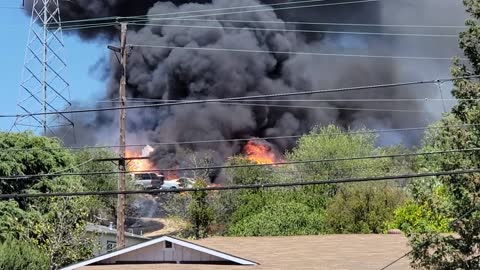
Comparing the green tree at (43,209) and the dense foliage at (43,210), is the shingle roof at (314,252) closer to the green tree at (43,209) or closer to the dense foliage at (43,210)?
the dense foliage at (43,210)

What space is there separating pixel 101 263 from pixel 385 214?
22396mm

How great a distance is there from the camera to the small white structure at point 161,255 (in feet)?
61.6

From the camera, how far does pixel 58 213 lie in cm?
3528

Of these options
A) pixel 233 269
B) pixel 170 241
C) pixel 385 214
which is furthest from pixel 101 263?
pixel 385 214

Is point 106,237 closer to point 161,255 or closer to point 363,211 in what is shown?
point 363,211

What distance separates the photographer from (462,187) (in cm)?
1423

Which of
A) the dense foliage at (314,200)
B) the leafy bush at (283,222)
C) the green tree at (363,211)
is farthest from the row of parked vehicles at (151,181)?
the green tree at (363,211)

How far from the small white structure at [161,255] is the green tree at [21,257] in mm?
9077

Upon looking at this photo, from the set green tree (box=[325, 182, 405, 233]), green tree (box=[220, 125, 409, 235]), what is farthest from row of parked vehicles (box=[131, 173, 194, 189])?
green tree (box=[325, 182, 405, 233])

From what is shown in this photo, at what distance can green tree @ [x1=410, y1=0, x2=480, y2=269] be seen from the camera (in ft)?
45.2

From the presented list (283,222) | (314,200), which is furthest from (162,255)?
(314,200)

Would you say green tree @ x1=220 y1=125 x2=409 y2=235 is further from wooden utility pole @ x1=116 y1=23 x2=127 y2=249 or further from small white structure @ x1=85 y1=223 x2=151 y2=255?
wooden utility pole @ x1=116 y1=23 x2=127 y2=249

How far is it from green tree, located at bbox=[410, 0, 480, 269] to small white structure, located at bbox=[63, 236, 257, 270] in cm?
611

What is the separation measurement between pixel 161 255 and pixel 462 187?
877 centimetres
